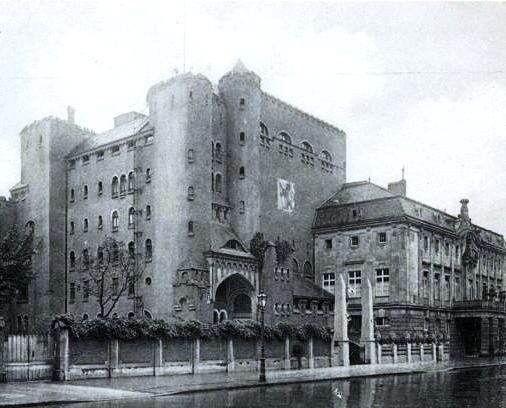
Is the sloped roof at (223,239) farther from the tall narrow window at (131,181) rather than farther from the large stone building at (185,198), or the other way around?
the tall narrow window at (131,181)

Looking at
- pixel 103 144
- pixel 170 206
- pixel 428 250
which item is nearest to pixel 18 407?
pixel 170 206

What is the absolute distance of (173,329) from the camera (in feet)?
110

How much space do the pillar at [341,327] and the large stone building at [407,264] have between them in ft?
32.0

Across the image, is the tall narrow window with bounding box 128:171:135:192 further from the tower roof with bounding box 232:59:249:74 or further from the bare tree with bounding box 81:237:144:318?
the tower roof with bounding box 232:59:249:74

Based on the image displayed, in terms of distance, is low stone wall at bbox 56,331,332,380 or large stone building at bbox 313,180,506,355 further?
large stone building at bbox 313,180,506,355

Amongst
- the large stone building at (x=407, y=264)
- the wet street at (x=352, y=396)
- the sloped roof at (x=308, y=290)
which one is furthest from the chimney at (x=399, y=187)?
the wet street at (x=352, y=396)

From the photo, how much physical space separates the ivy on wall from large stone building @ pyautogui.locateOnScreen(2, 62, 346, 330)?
11.2 m

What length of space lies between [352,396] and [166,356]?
41.2 feet

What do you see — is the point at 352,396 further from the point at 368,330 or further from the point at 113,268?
the point at 113,268

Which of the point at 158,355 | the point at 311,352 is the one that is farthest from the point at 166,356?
the point at 311,352

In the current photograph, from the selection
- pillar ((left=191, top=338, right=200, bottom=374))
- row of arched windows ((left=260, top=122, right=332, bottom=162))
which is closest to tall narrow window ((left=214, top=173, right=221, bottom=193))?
row of arched windows ((left=260, top=122, right=332, bottom=162))

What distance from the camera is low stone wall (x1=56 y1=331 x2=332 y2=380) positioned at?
3003 centimetres

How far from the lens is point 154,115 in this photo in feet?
178

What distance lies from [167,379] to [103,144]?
106 feet
